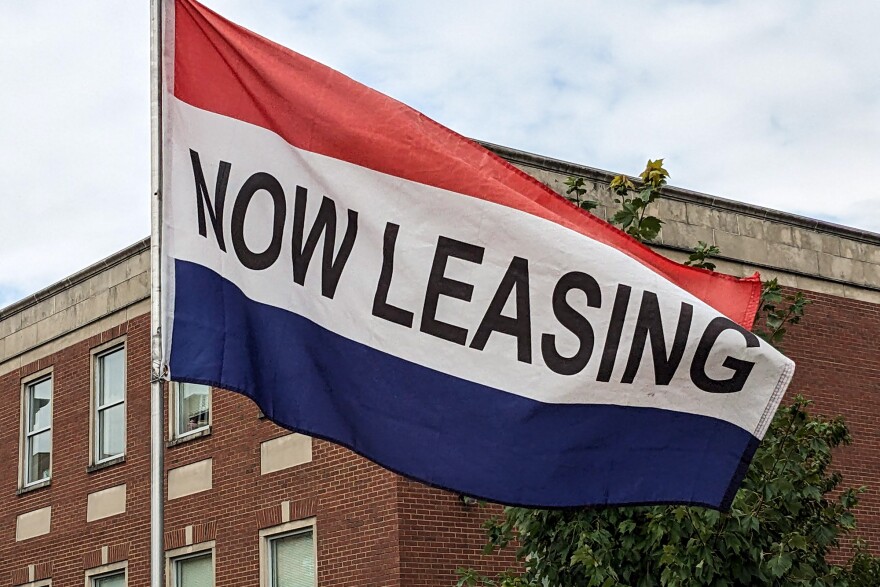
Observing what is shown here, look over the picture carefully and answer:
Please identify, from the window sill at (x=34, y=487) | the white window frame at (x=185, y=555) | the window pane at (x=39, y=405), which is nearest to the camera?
the white window frame at (x=185, y=555)

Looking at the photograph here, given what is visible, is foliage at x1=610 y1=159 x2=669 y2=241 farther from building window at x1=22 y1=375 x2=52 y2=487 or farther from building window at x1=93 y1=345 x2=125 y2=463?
building window at x1=22 y1=375 x2=52 y2=487

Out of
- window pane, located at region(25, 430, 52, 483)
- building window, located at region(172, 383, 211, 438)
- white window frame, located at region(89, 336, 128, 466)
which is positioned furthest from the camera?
window pane, located at region(25, 430, 52, 483)

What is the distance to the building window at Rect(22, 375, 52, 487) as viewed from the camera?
22.0m

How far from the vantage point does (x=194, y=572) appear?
729 inches

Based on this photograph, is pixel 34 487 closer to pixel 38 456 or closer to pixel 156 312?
pixel 38 456

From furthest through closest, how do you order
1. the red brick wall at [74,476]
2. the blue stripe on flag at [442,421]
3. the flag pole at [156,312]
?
the red brick wall at [74,476]
the flag pole at [156,312]
the blue stripe on flag at [442,421]

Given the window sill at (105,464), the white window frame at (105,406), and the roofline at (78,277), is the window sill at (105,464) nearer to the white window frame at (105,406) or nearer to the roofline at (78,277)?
the white window frame at (105,406)

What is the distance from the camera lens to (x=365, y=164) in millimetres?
6152

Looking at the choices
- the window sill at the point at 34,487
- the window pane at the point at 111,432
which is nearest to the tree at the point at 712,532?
the window pane at the point at 111,432

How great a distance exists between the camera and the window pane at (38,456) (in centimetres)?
2192

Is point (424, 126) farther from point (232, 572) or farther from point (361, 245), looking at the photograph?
point (232, 572)

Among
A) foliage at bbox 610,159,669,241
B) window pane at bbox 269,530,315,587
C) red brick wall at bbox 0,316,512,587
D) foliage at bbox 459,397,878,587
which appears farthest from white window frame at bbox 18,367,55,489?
foliage at bbox 610,159,669,241

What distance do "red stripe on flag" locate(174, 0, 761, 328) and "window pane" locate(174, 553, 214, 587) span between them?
1271 centimetres

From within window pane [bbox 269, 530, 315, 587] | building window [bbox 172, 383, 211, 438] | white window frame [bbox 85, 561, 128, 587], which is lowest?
window pane [bbox 269, 530, 315, 587]
